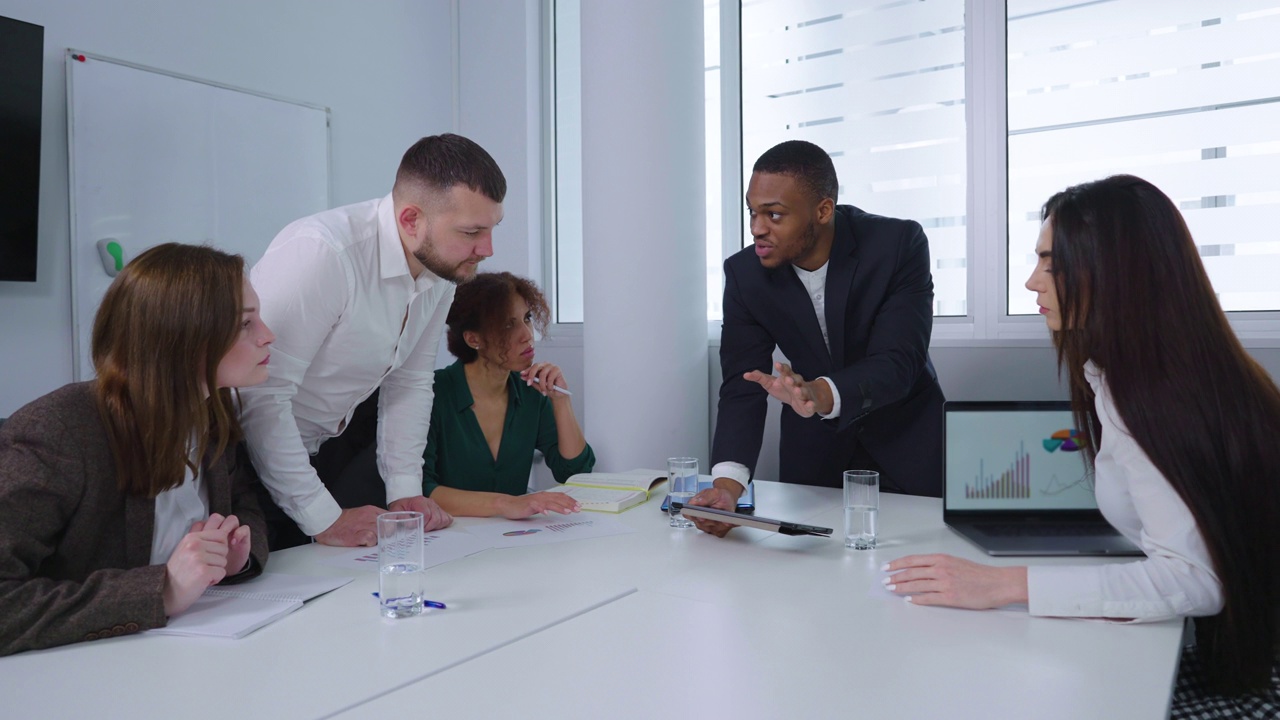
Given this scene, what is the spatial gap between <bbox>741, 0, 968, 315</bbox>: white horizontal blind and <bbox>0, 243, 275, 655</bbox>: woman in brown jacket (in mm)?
2658

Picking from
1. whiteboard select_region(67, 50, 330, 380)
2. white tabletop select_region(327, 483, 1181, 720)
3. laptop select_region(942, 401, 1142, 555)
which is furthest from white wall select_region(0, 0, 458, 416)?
laptop select_region(942, 401, 1142, 555)

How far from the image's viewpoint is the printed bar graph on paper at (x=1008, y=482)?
6.10ft

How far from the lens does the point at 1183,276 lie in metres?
1.34

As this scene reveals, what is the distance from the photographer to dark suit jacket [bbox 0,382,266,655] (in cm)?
115

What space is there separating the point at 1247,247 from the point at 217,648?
323 cm

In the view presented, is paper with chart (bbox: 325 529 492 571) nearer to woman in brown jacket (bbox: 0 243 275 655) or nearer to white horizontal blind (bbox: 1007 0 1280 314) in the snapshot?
woman in brown jacket (bbox: 0 243 275 655)

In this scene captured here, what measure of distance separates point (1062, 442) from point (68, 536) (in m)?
1.81

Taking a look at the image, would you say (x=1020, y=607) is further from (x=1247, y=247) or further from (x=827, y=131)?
(x=827, y=131)

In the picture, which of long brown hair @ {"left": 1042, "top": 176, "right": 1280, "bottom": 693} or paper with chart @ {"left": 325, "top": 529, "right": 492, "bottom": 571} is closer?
long brown hair @ {"left": 1042, "top": 176, "right": 1280, "bottom": 693}

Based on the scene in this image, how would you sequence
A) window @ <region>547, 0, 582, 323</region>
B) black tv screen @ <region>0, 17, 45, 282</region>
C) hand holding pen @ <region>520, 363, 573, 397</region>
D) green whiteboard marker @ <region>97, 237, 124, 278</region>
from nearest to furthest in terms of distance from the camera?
1. hand holding pen @ <region>520, 363, 573, 397</region>
2. black tv screen @ <region>0, 17, 45, 282</region>
3. green whiteboard marker @ <region>97, 237, 124, 278</region>
4. window @ <region>547, 0, 582, 323</region>

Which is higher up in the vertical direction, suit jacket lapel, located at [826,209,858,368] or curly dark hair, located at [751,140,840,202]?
curly dark hair, located at [751,140,840,202]

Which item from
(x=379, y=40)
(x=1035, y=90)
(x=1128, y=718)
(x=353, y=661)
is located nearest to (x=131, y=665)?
(x=353, y=661)

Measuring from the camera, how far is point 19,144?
2.89 m

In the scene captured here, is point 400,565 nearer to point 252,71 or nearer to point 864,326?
point 864,326
